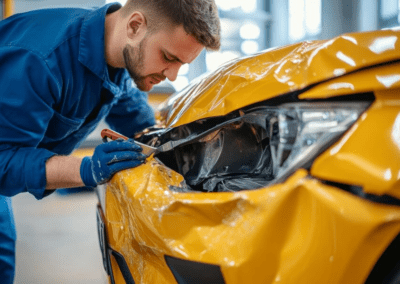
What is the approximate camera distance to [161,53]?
1.18 m

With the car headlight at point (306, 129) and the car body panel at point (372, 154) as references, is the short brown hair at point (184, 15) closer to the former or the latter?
the car headlight at point (306, 129)

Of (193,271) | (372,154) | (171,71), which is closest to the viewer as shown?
(372,154)

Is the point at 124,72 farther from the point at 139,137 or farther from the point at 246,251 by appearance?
the point at 246,251

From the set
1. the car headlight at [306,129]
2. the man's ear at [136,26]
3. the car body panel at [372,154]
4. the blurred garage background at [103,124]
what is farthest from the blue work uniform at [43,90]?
the car body panel at [372,154]

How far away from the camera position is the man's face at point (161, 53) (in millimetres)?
1154

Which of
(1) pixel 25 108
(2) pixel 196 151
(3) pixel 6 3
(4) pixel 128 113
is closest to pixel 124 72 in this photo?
(4) pixel 128 113

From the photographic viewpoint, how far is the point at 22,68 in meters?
1.04

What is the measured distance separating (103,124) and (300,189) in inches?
124

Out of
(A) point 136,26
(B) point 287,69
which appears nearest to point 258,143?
(B) point 287,69

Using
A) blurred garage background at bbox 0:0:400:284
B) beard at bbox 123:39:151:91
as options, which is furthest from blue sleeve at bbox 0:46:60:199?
blurred garage background at bbox 0:0:400:284

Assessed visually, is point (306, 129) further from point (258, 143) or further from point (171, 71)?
point (171, 71)

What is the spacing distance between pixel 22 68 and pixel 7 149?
0.25 metres

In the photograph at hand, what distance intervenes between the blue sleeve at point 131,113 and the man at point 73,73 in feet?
0.55

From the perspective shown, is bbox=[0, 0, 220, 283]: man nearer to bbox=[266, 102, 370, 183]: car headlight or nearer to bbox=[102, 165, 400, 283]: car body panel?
bbox=[102, 165, 400, 283]: car body panel
